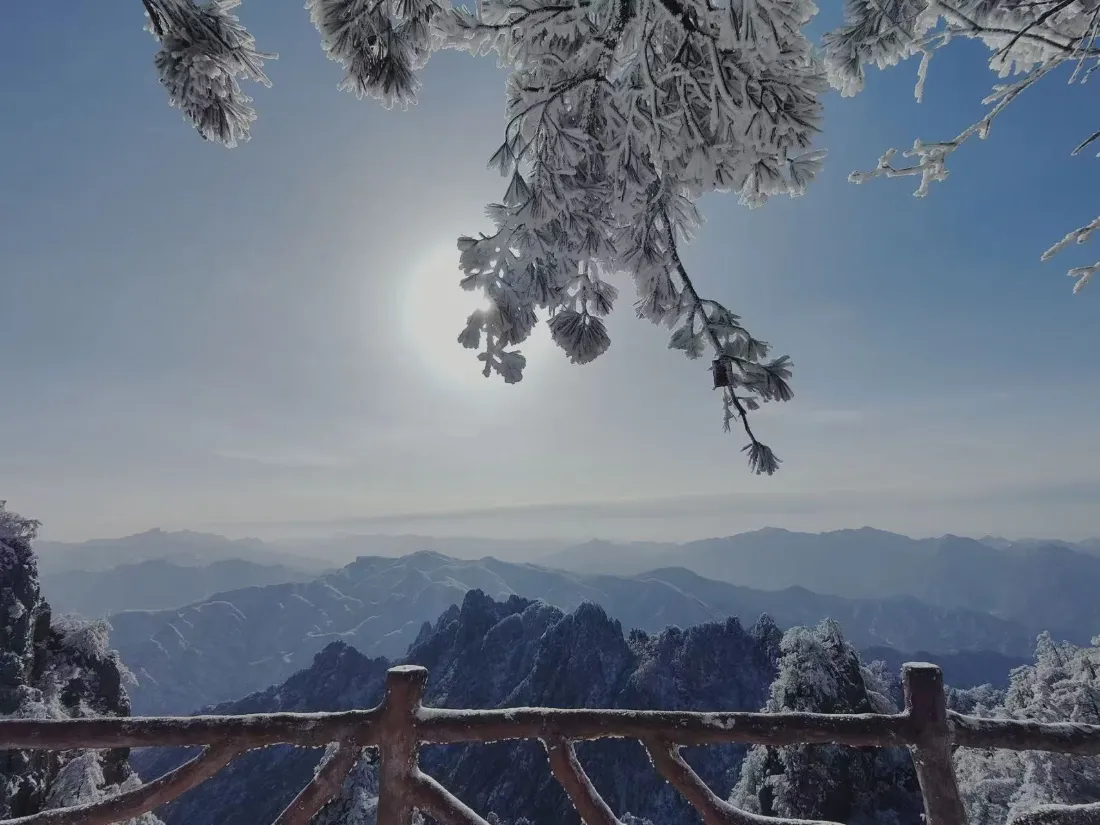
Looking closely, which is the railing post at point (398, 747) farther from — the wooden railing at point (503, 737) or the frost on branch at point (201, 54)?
the frost on branch at point (201, 54)

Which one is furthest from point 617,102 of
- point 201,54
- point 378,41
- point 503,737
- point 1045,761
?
point 1045,761

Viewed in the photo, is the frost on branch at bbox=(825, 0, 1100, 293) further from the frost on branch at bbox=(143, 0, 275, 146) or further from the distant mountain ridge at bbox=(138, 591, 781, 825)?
the distant mountain ridge at bbox=(138, 591, 781, 825)

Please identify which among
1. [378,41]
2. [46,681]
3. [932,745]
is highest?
[378,41]

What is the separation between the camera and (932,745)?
1938 millimetres

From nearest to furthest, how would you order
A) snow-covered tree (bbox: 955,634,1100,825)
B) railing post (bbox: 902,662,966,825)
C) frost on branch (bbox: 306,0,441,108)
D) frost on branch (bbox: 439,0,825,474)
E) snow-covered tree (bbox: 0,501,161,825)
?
railing post (bbox: 902,662,966,825) → frost on branch (bbox: 439,0,825,474) → frost on branch (bbox: 306,0,441,108) → snow-covered tree (bbox: 0,501,161,825) → snow-covered tree (bbox: 955,634,1100,825)

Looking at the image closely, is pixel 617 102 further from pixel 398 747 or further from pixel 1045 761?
pixel 1045 761

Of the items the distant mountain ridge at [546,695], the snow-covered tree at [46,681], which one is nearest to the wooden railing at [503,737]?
the snow-covered tree at [46,681]

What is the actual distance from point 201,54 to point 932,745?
4655 mm

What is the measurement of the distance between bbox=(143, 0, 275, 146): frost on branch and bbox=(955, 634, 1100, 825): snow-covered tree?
72.0ft

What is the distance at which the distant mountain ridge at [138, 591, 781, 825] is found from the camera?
40.9 m

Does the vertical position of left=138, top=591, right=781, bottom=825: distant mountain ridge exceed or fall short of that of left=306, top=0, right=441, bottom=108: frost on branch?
it falls short

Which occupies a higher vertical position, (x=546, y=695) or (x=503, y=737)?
(x=503, y=737)

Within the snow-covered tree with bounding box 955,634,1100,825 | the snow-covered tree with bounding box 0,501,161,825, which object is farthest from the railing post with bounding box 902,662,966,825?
the snow-covered tree with bounding box 0,501,161,825

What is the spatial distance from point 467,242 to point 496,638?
226 feet
